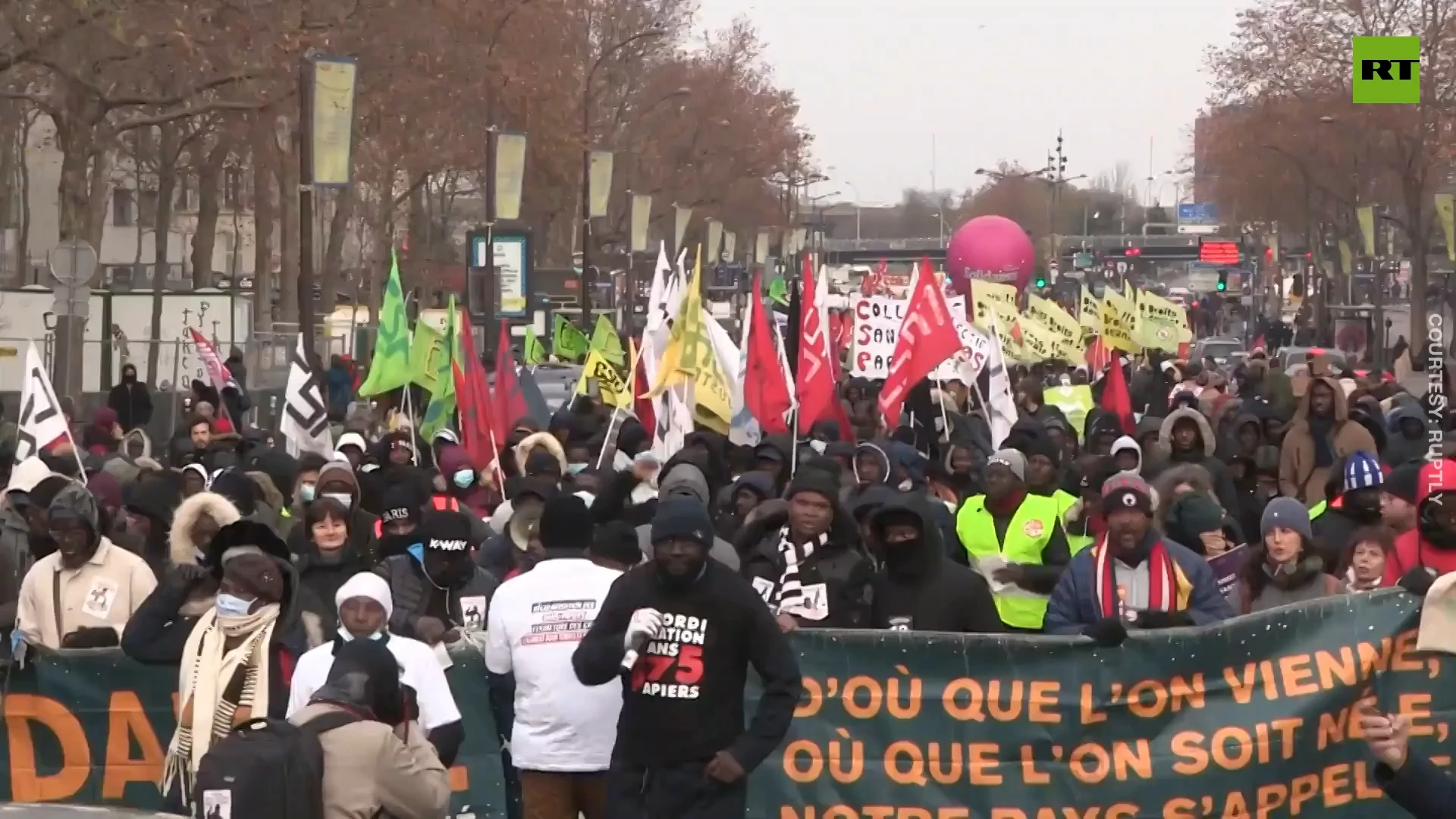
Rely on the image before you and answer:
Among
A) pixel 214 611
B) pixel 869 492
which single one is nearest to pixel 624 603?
pixel 214 611

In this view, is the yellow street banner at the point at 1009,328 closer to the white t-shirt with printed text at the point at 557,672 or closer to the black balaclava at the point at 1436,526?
the black balaclava at the point at 1436,526

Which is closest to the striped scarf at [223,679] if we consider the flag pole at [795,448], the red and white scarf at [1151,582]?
the red and white scarf at [1151,582]

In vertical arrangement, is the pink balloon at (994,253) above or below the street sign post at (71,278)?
above

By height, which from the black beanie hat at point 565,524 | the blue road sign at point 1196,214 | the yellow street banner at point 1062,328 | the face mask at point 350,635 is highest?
the blue road sign at point 1196,214

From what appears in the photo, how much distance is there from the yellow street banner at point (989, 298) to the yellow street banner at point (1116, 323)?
3.52 feet

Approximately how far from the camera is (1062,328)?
28219 millimetres

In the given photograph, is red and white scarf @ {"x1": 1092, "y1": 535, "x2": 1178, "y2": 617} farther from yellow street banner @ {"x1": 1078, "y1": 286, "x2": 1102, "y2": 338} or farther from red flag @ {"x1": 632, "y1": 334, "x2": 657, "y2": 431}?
yellow street banner @ {"x1": 1078, "y1": 286, "x2": 1102, "y2": 338}

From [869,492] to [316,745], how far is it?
4.43 meters

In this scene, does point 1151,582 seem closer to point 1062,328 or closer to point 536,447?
point 536,447

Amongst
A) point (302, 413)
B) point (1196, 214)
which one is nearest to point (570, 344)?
point (302, 413)

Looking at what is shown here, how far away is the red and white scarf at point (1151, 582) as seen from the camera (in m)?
8.21

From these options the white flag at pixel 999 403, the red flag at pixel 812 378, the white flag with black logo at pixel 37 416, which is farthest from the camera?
the white flag at pixel 999 403

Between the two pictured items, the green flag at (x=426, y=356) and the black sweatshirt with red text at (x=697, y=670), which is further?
the green flag at (x=426, y=356)

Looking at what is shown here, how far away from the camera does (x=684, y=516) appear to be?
6.67 meters
